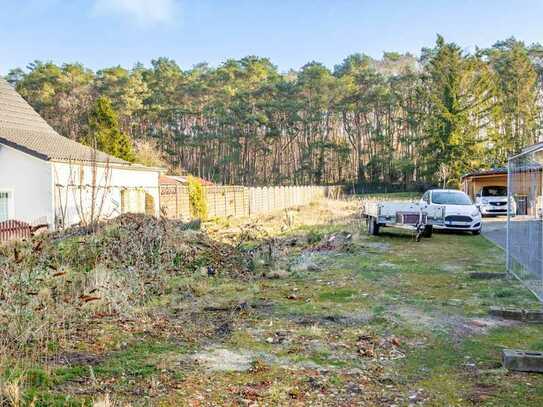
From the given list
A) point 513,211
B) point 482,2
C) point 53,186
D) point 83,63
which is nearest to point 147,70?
point 83,63

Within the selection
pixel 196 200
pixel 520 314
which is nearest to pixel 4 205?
pixel 196 200

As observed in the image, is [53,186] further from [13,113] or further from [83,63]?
[83,63]

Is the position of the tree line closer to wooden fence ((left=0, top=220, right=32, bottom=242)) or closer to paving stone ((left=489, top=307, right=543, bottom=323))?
wooden fence ((left=0, top=220, right=32, bottom=242))

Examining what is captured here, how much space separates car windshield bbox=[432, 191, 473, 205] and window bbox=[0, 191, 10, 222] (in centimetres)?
1472

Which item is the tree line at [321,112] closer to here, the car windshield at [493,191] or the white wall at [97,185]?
the car windshield at [493,191]

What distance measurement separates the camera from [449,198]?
1545 centimetres

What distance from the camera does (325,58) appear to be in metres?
53.8

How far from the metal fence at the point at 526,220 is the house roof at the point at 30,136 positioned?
41.3 feet

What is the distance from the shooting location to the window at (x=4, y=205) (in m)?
16.1

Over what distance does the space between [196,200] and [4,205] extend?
27.3 ft

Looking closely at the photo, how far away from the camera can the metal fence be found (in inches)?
223

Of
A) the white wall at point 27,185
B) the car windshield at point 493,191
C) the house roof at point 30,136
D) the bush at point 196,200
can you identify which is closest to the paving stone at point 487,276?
the house roof at point 30,136

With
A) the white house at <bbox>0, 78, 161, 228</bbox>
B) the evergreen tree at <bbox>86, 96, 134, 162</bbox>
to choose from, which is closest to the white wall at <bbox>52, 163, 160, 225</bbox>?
the white house at <bbox>0, 78, 161, 228</bbox>

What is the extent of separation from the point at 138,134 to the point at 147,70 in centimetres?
746
